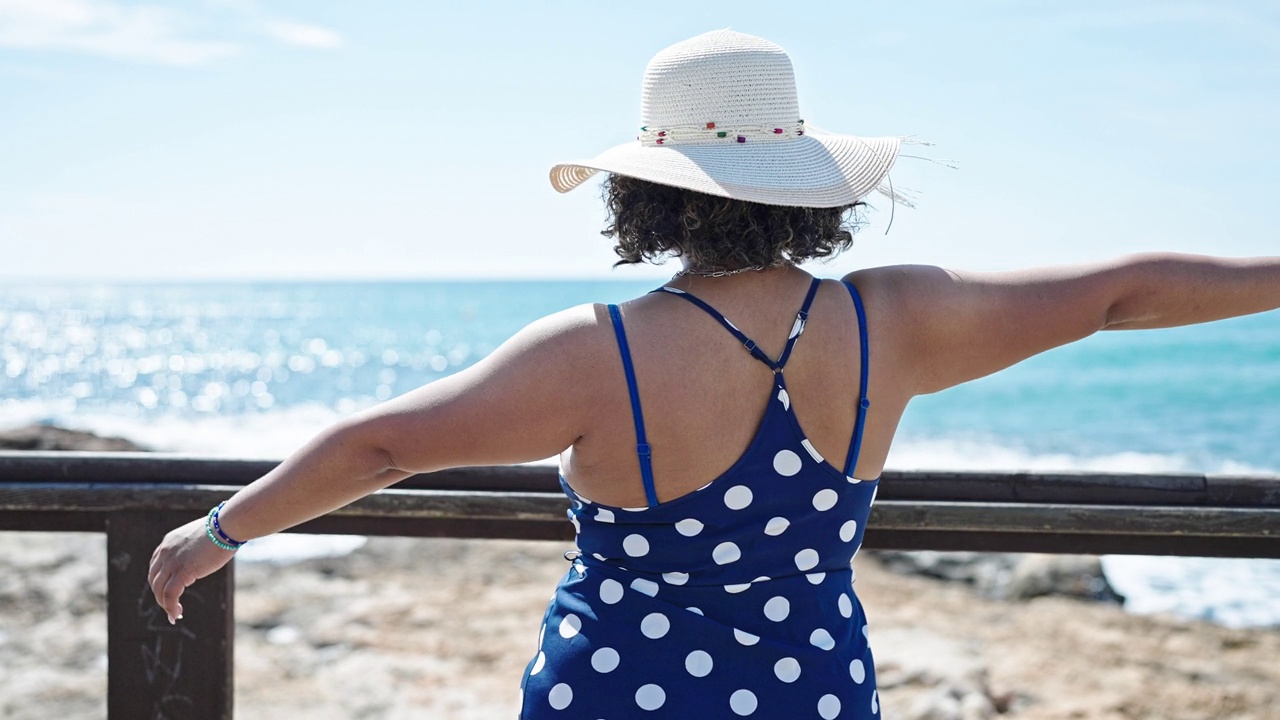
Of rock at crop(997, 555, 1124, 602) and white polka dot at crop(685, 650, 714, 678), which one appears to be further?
rock at crop(997, 555, 1124, 602)

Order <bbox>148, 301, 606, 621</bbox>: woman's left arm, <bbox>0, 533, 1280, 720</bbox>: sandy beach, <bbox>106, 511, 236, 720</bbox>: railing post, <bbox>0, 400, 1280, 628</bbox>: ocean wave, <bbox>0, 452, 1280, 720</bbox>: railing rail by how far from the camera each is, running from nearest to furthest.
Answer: <bbox>148, 301, 606, 621</bbox>: woman's left arm
<bbox>0, 452, 1280, 720</bbox>: railing rail
<bbox>106, 511, 236, 720</bbox>: railing post
<bbox>0, 533, 1280, 720</bbox>: sandy beach
<bbox>0, 400, 1280, 628</bbox>: ocean wave

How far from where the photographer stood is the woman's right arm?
1506 millimetres

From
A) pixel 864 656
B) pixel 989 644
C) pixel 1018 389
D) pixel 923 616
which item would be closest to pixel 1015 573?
pixel 923 616

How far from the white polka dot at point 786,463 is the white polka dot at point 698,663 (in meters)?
0.28

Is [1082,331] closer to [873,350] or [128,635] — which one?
[873,350]

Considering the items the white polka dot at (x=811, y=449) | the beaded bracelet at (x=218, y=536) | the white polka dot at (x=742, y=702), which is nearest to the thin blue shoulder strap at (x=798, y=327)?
the white polka dot at (x=811, y=449)

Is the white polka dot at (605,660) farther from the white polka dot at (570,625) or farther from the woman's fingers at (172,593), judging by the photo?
the woman's fingers at (172,593)

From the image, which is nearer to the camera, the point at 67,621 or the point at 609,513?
the point at 609,513

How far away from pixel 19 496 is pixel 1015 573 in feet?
23.6

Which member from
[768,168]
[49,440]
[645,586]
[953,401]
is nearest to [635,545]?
[645,586]

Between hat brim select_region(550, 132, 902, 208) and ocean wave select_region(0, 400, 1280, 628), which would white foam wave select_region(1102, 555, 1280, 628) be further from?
hat brim select_region(550, 132, 902, 208)

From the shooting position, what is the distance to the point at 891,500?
211 centimetres

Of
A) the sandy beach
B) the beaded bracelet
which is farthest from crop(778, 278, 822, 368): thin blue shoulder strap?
the sandy beach

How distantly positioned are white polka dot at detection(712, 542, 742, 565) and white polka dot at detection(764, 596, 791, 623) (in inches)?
3.4
